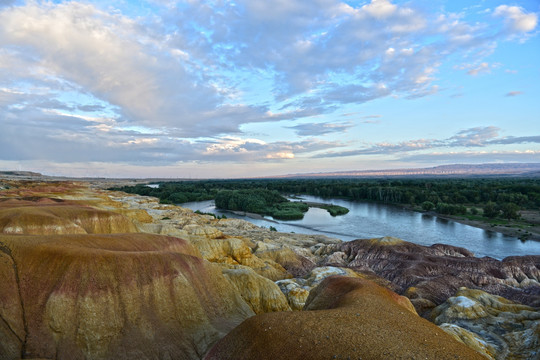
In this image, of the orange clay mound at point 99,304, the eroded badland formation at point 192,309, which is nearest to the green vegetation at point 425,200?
the eroded badland formation at point 192,309

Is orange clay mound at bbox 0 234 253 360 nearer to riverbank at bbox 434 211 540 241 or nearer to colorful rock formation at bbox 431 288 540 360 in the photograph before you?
colorful rock formation at bbox 431 288 540 360

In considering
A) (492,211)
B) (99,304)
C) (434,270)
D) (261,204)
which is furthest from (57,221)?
(492,211)

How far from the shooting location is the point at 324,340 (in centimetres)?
960

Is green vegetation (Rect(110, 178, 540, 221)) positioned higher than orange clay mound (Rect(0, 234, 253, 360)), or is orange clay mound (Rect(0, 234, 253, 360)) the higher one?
orange clay mound (Rect(0, 234, 253, 360))

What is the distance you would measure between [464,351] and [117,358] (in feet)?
49.2

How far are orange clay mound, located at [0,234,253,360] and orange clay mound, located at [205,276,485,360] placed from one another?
6801mm

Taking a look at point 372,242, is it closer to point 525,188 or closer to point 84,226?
point 84,226

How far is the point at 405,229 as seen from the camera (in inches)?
2894

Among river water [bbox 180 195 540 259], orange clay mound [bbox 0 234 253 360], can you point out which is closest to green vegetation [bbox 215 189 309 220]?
river water [bbox 180 195 540 259]

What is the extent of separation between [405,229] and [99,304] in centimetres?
7149

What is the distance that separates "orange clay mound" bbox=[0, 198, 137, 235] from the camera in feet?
83.7

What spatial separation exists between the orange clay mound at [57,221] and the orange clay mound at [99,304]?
9.71 meters

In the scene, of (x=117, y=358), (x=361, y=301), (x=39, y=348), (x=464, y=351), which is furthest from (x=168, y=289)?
(x=464, y=351)

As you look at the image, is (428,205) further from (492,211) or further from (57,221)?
(57,221)
